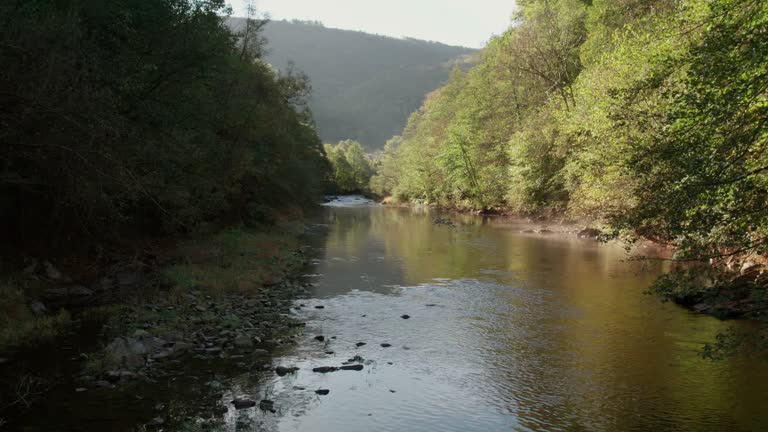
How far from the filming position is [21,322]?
12.8 m

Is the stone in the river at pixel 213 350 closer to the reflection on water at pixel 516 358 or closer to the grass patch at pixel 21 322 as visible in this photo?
the reflection on water at pixel 516 358

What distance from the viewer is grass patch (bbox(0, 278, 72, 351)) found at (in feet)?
39.9

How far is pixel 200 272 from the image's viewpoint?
781 inches

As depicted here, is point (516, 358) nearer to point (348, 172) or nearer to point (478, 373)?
point (478, 373)

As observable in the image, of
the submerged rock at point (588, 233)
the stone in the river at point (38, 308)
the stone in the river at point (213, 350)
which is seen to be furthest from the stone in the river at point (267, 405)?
the submerged rock at point (588, 233)

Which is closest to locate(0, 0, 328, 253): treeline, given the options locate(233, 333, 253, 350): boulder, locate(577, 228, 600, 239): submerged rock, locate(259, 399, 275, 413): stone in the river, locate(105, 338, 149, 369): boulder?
locate(105, 338, 149, 369): boulder

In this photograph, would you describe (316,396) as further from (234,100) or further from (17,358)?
(234,100)

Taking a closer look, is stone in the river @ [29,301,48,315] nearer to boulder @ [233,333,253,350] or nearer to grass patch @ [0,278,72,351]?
grass patch @ [0,278,72,351]

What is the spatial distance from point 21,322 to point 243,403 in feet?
22.9

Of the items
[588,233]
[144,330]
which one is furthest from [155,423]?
[588,233]

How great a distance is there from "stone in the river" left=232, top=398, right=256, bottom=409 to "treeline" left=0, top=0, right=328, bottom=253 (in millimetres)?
4204

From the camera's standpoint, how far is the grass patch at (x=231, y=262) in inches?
751

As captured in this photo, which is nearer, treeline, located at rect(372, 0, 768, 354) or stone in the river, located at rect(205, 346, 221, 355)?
treeline, located at rect(372, 0, 768, 354)

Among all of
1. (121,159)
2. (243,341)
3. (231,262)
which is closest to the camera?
(121,159)
